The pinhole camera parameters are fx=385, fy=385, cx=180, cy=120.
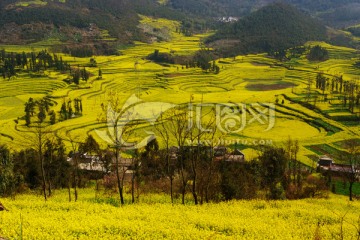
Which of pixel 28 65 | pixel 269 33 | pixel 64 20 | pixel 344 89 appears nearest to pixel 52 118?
pixel 28 65

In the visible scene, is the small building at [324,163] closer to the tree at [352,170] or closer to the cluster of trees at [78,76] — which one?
the tree at [352,170]

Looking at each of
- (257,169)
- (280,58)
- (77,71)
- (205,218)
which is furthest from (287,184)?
(280,58)

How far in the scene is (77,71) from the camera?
72.3 meters

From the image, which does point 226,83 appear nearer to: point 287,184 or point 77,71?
point 77,71

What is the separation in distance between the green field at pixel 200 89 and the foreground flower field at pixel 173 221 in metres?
6.08

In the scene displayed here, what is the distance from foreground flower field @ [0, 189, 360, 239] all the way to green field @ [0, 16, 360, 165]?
6082 millimetres

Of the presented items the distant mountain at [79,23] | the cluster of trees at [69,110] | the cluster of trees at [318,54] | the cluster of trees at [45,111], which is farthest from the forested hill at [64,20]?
the cluster of trees at [69,110]

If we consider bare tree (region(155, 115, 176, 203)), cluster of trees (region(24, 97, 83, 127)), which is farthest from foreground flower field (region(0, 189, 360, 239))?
cluster of trees (region(24, 97, 83, 127))

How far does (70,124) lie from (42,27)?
255 feet

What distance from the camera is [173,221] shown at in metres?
12.9

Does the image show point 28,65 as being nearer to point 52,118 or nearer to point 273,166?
point 52,118

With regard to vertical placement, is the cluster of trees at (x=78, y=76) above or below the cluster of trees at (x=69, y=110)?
above

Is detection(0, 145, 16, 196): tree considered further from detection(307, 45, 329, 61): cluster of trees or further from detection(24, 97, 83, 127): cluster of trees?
detection(307, 45, 329, 61): cluster of trees

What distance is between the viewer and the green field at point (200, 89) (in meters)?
42.2
